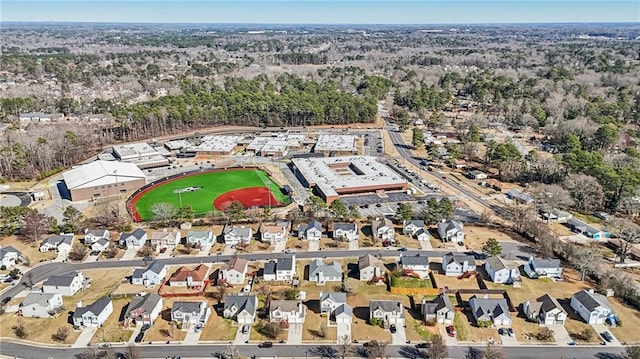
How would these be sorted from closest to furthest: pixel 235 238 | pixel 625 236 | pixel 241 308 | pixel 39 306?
pixel 241 308 < pixel 39 306 < pixel 625 236 < pixel 235 238

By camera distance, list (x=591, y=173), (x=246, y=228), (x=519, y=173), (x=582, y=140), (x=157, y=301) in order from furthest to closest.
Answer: (x=582, y=140)
(x=519, y=173)
(x=591, y=173)
(x=246, y=228)
(x=157, y=301)

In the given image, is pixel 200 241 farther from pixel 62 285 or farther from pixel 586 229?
pixel 586 229

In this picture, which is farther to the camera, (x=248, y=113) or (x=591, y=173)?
(x=248, y=113)

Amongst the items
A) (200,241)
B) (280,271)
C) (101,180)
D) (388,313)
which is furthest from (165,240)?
(388,313)

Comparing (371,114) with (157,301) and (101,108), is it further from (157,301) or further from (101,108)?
(157,301)

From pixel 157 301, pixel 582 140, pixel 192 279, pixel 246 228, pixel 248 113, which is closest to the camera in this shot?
pixel 157 301

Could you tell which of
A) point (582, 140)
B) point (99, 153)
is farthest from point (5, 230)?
point (582, 140)

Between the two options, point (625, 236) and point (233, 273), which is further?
point (625, 236)
